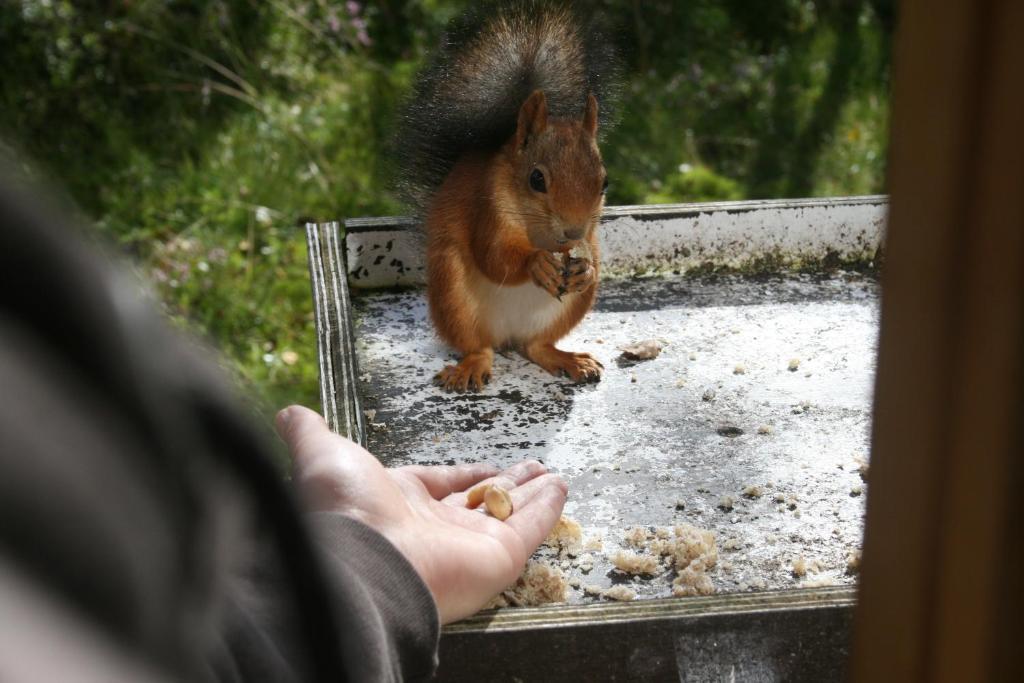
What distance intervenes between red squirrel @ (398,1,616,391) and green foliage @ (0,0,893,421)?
82 centimetres

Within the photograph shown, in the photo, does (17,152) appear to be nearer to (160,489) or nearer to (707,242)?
(160,489)

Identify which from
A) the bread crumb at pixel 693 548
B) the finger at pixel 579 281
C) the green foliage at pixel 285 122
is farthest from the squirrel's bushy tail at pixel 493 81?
the green foliage at pixel 285 122

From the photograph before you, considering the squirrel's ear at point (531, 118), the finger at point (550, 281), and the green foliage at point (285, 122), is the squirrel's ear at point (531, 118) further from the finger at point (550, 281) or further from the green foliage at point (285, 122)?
the green foliage at point (285, 122)

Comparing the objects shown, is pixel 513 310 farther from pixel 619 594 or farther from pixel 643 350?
pixel 619 594

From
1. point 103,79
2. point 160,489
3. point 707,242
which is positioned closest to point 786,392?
point 707,242

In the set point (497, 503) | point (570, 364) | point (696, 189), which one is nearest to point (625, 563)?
point (497, 503)

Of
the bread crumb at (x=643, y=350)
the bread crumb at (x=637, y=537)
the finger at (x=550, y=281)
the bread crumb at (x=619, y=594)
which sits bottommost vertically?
the bread crumb at (x=619, y=594)

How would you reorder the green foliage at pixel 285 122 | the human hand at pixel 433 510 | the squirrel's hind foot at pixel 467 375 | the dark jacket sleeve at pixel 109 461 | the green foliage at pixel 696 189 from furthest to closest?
the green foliage at pixel 696 189 < the green foliage at pixel 285 122 < the squirrel's hind foot at pixel 467 375 < the human hand at pixel 433 510 < the dark jacket sleeve at pixel 109 461

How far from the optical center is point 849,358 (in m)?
1.29

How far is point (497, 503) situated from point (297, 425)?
0.18m

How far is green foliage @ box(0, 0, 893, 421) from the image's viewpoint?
8.00ft

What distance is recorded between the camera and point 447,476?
97 centimetres

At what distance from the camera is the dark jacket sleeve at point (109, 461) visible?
0.18 metres

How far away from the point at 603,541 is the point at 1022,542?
0.66 meters
